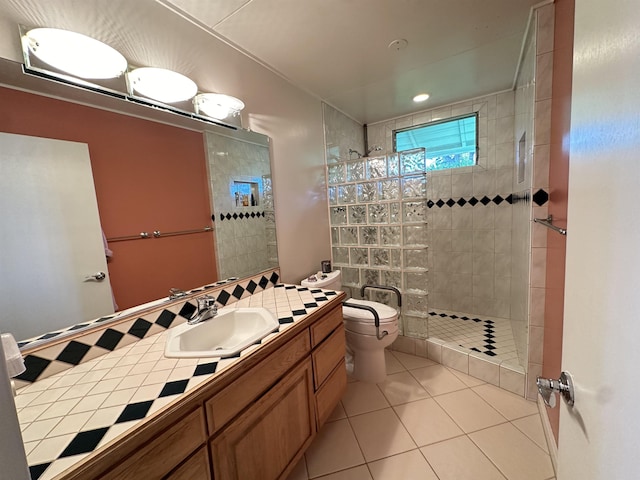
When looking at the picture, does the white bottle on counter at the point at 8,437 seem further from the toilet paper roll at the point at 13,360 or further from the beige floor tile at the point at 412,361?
the beige floor tile at the point at 412,361

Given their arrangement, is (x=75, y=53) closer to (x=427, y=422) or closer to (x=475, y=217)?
(x=427, y=422)

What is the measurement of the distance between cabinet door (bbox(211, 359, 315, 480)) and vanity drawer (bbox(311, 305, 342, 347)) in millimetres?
117

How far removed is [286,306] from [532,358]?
1.56 meters

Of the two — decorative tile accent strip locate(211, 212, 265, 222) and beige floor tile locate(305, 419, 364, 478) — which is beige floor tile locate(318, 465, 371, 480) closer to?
beige floor tile locate(305, 419, 364, 478)

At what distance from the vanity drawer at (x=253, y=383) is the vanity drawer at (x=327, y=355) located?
0.13m

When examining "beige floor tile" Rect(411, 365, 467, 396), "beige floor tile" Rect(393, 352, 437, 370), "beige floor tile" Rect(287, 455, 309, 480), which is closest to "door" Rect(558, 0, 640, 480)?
"beige floor tile" Rect(287, 455, 309, 480)

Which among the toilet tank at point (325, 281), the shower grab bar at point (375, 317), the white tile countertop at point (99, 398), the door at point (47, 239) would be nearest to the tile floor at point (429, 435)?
the shower grab bar at point (375, 317)

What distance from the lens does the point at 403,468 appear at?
1.27 metres

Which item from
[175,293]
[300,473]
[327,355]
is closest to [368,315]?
[327,355]

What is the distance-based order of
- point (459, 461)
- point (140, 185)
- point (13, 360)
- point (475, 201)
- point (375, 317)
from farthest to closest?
point (475, 201) → point (375, 317) → point (459, 461) → point (140, 185) → point (13, 360)

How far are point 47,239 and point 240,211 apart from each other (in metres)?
0.87

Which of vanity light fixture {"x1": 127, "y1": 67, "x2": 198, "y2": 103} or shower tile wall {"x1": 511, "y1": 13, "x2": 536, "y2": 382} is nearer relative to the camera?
vanity light fixture {"x1": 127, "y1": 67, "x2": 198, "y2": 103}

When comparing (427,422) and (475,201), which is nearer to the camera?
(427,422)

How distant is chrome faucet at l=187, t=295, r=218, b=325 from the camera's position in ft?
4.03
